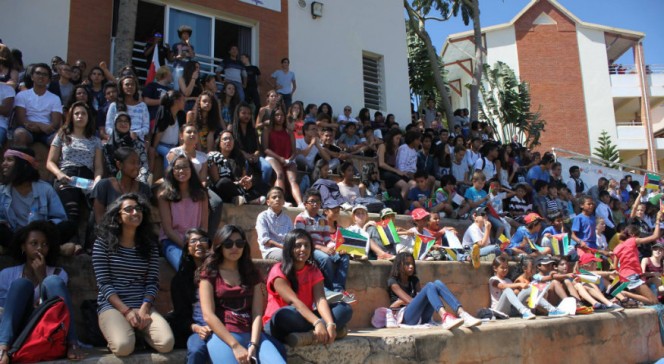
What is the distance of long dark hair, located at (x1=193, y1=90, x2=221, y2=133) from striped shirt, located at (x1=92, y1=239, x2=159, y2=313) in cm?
342

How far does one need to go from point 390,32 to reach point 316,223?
994 cm

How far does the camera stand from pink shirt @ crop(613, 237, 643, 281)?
32.9 feet

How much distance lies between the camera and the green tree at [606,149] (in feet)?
95.9

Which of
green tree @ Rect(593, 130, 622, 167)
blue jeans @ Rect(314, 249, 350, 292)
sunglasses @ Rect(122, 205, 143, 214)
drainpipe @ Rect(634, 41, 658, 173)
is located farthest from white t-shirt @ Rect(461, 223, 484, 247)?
drainpipe @ Rect(634, 41, 658, 173)

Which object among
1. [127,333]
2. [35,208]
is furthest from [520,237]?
[35,208]

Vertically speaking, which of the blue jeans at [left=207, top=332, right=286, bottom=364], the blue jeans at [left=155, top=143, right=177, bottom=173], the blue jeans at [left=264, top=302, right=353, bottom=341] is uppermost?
the blue jeans at [left=155, top=143, right=177, bottom=173]

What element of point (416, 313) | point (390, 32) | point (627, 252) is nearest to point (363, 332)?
point (416, 313)

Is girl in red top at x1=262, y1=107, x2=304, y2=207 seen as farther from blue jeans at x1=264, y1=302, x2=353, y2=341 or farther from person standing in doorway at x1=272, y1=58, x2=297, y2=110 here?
person standing in doorway at x1=272, y1=58, x2=297, y2=110

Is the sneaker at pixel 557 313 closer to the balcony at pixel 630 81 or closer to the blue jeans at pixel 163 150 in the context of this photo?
the blue jeans at pixel 163 150

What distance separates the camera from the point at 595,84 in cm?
3134

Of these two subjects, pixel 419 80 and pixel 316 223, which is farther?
pixel 419 80

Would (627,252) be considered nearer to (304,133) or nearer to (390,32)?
(304,133)

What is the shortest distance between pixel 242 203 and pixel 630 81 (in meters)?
30.5

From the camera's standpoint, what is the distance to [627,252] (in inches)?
403
